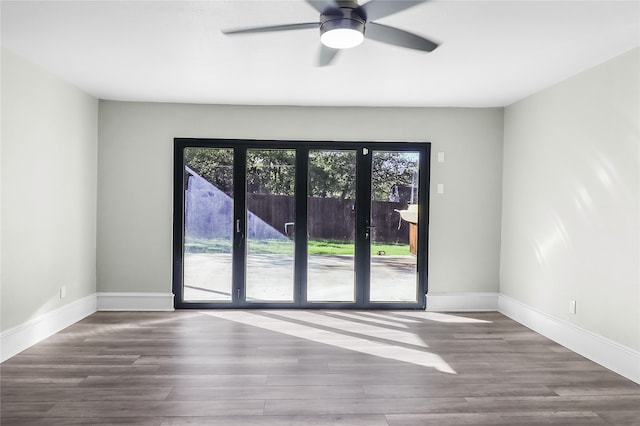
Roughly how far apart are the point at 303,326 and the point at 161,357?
1404 mm

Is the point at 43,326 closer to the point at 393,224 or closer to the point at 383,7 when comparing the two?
the point at 393,224

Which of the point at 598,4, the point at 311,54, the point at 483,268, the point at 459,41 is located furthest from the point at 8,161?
the point at 483,268

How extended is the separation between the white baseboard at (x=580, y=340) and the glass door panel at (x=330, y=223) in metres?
1.82

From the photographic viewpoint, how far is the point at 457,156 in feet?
16.7

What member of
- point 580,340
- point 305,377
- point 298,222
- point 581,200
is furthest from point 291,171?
point 580,340

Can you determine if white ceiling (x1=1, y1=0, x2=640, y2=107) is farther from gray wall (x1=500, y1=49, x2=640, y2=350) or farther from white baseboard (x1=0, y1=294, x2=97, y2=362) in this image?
white baseboard (x1=0, y1=294, x2=97, y2=362)

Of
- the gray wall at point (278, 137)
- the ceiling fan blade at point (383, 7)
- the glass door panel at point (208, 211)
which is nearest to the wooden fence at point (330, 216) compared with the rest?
the glass door panel at point (208, 211)

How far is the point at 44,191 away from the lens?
389 cm

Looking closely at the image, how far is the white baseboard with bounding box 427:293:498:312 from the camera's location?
200 inches

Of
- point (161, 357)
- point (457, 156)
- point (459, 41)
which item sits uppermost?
point (459, 41)

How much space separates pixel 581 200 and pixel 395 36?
230 cm

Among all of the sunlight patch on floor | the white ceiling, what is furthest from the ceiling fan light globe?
the sunlight patch on floor

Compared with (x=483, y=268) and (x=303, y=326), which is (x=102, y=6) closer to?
(x=303, y=326)

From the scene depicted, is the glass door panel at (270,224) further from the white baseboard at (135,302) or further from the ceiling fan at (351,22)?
the ceiling fan at (351,22)
